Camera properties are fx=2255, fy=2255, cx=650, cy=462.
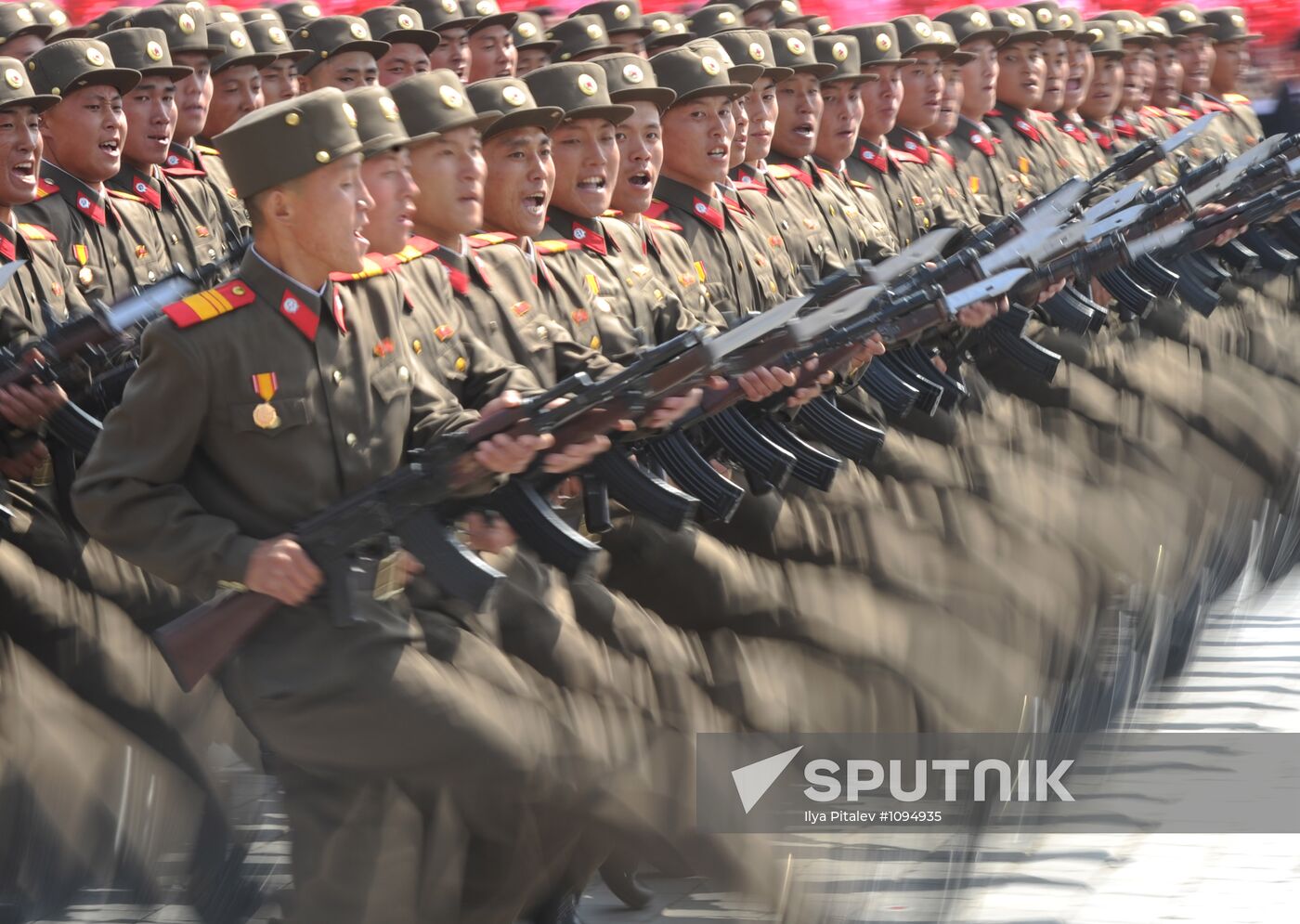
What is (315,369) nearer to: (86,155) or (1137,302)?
(86,155)

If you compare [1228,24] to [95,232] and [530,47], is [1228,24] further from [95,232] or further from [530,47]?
[95,232]

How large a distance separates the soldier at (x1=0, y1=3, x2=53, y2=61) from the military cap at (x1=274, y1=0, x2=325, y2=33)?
156cm

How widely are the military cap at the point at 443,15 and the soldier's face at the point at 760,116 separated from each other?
5.24 feet

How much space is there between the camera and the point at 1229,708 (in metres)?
6.73

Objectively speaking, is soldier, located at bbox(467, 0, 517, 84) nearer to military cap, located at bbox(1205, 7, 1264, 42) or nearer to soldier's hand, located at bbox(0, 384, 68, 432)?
soldier's hand, located at bbox(0, 384, 68, 432)

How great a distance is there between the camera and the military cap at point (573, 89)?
18.6 feet

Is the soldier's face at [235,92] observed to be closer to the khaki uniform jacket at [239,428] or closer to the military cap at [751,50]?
the military cap at [751,50]

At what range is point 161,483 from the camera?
3.76m

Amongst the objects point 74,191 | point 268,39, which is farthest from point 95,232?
point 268,39

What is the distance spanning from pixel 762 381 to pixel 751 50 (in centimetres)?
289

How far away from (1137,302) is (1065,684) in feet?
7.20

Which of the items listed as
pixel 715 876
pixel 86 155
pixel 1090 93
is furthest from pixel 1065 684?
pixel 1090 93

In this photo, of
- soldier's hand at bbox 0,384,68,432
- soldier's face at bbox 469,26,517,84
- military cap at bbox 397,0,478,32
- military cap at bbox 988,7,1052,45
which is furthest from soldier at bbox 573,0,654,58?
soldier's hand at bbox 0,384,68,432

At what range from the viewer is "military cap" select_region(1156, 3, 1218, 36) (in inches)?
512
